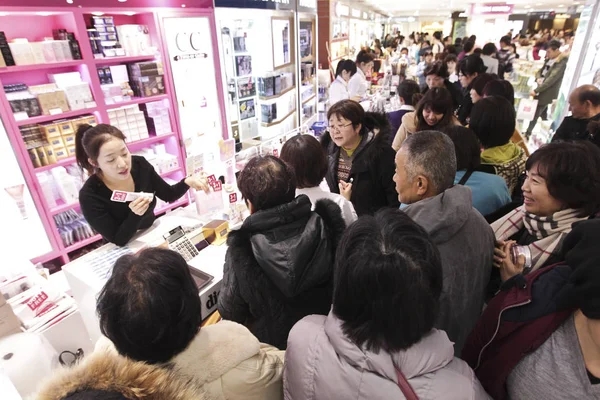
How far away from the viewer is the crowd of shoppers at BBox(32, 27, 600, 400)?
87cm

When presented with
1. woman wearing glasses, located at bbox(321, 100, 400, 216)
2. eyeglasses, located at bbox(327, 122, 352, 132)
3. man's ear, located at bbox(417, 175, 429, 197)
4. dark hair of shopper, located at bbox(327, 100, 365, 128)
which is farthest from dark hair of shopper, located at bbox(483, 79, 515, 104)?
man's ear, located at bbox(417, 175, 429, 197)

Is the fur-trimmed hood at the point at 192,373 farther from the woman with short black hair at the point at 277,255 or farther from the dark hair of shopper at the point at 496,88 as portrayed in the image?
the dark hair of shopper at the point at 496,88

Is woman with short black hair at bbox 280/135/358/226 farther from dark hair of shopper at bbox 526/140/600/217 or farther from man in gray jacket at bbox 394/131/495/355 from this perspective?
dark hair of shopper at bbox 526/140/600/217

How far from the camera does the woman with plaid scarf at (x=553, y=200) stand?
1460 millimetres

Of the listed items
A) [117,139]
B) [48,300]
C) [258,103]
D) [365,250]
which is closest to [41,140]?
[117,139]

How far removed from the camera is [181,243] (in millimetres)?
2141

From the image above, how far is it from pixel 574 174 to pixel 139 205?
2.38m

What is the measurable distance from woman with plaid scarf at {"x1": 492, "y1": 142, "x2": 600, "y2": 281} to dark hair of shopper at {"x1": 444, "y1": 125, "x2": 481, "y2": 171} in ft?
1.47

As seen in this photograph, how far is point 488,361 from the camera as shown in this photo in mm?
1202

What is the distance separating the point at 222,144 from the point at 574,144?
2127 millimetres

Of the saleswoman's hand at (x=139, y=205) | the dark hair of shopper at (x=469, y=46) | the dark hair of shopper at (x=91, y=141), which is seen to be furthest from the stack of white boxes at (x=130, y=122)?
the dark hair of shopper at (x=469, y=46)

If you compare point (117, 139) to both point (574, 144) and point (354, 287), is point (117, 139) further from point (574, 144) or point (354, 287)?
point (574, 144)

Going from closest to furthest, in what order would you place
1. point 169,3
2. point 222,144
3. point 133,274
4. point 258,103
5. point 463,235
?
point 133,274, point 463,235, point 222,144, point 169,3, point 258,103

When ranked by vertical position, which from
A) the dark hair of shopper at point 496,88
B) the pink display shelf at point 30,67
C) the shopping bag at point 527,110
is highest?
the pink display shelf at point 30,67
